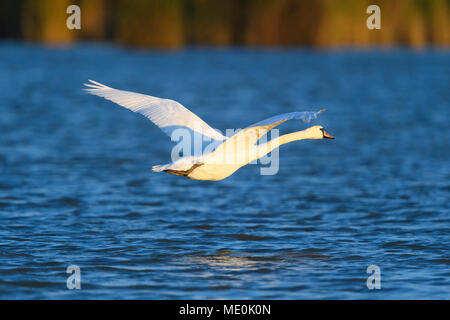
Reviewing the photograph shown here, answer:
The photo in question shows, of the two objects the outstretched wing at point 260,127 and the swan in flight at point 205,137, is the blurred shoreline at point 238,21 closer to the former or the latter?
the swan in flight at point 205,137

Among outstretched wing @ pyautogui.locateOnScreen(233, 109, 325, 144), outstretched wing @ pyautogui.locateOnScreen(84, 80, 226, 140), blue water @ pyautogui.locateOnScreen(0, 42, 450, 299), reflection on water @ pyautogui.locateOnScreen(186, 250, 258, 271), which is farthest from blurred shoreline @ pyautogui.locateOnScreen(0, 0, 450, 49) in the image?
outstretched wing @ pyautogui.locateOnScreen(233, 109, 325, 144)

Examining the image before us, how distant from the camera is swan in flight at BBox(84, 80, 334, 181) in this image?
12047 mm

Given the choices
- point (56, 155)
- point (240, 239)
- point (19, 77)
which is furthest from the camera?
point (19, 77)

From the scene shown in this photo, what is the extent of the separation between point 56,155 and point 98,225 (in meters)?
9.73

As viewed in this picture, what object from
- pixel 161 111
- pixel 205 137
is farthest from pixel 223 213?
pixel 161 111

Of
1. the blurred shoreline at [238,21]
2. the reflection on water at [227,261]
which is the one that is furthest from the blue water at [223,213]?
the blurred shoreline at [238,21]

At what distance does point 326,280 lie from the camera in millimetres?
11547

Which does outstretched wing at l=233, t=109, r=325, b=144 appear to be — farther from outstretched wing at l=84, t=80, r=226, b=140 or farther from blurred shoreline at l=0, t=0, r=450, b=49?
blurred shoreline at l=0, t=0, r=450, b=49

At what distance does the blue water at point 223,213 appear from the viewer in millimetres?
11523

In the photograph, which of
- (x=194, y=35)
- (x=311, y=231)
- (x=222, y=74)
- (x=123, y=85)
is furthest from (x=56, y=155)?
(x=194, y=35)

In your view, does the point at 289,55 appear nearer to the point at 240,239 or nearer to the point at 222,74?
the point at 222,74

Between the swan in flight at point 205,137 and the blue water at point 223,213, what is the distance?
4.35 feet

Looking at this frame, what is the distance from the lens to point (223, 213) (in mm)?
16109

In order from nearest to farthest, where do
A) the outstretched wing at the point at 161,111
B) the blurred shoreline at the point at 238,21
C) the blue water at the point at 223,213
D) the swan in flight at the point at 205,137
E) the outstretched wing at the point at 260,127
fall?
the outstretched wing at the point at 260,127, the blue water at the point at 223,213, the swan in flight at the point at 205,137, the outstretched wing at the point at 161,111, the blurred shoreline at the point at 238,21
